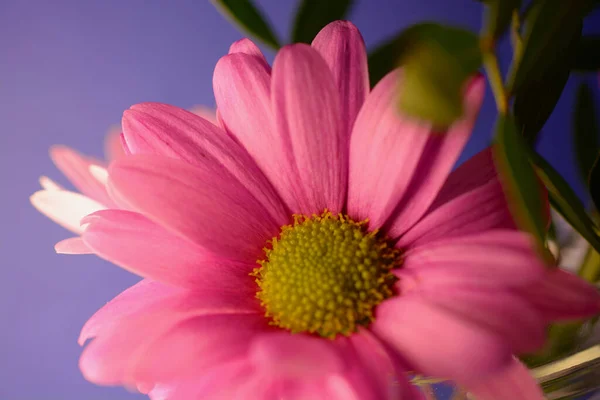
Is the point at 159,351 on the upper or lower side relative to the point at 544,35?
lower

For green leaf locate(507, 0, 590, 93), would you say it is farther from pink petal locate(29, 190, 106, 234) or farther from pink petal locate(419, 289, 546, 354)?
pink petal locate(29, 190, 106, 234)

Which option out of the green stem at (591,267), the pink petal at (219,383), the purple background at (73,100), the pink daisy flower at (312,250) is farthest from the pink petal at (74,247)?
the purple background at (73,100)

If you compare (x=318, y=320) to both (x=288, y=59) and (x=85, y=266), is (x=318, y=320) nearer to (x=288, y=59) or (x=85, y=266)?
(x=288, y=59)

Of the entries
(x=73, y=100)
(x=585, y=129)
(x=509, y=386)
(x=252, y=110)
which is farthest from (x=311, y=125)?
(x=73, y=100)

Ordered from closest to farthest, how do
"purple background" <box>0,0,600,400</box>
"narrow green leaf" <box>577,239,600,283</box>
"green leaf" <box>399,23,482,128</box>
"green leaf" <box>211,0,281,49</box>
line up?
"green leaf" <box>399,23,482,128</box>, "green leaf" <box>211,0,281,49</box>, "narrow green leaf" <box>577,239,600,283</box>, "purple background" <box>0,0,600,400</box>

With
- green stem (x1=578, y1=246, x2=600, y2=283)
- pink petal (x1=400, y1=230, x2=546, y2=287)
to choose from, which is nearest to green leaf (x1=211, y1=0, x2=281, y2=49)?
pink petal (x1=400, y1=230, x2=546, y2=287)

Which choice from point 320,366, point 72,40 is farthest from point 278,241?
point 72,40

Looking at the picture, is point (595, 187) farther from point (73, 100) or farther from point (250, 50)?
point (73, 100)
